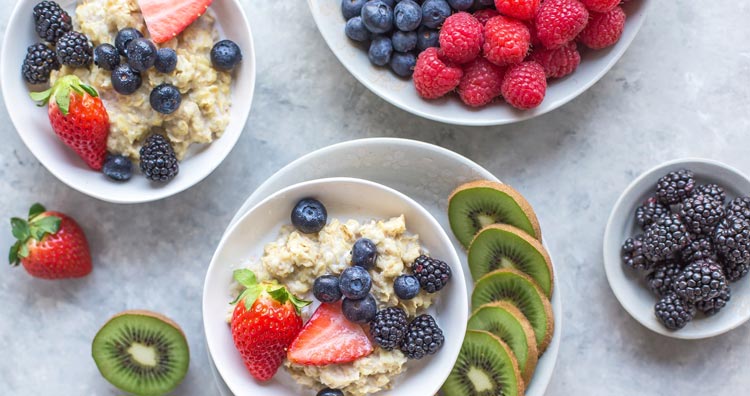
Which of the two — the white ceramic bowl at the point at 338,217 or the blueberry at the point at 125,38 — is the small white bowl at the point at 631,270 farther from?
the blueberry at the point at 125,38

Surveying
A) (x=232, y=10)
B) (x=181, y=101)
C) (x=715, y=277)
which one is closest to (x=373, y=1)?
(x=232, y=10)

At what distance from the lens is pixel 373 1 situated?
8.77 ft

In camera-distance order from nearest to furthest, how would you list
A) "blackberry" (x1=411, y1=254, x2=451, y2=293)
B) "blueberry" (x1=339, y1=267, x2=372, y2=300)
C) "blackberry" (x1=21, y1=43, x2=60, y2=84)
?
"blueberry" (x1=339, y1=267, x2=372, y2=300) → "blackberry" (x1=411, y1=254, x2=451, y2=293) → "blackberry" (x1=21, y1=43, x2=60, y2=84)

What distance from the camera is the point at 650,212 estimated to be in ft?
9.18

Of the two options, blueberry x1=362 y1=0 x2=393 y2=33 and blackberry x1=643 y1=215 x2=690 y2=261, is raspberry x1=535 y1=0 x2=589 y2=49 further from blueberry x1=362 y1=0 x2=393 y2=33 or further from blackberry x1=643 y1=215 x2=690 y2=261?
blackberry x1=643 y1=215 x2=690 y2=261

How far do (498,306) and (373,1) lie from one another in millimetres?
1119

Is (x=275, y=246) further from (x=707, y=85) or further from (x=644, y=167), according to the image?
(x=707, y=85)

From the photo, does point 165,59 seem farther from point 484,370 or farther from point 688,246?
point 688,246

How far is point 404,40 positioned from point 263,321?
3.51ft

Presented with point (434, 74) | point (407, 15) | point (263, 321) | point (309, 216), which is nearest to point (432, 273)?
point (309, 216)

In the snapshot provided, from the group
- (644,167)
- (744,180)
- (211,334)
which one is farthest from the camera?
(644,167)

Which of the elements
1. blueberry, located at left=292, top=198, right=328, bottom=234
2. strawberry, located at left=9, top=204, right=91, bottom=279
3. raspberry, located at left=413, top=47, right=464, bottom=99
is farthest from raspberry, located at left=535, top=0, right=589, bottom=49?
strawberry, located at left=9, top=204, right=91, bottom=279

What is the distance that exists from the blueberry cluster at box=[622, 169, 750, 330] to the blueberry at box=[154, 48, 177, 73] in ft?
5.61

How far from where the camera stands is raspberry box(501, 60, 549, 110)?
2.61 meters
